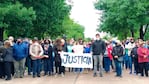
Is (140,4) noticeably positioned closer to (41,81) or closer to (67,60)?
(67,60)

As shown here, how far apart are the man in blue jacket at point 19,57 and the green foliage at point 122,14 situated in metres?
25.8

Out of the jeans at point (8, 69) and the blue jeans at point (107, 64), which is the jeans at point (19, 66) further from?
the blue jeans at point (107, 64)

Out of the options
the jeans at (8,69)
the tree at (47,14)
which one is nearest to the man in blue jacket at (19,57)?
the jeans at (8,69)

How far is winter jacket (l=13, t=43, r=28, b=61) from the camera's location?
22516 mm

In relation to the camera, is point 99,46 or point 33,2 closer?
point 99,46

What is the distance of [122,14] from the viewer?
5131 cm

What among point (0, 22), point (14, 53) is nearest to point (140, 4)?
point (0, 22)

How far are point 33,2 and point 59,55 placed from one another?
2128 centimetres

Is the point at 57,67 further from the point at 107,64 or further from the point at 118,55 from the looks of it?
the point at 107,64

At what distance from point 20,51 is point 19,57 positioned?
28cm

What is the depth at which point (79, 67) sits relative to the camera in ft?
82.2

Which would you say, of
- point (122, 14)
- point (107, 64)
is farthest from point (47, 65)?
point (122, 14)

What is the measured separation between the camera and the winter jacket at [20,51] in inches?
886

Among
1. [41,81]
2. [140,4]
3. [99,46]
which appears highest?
[140,4]
